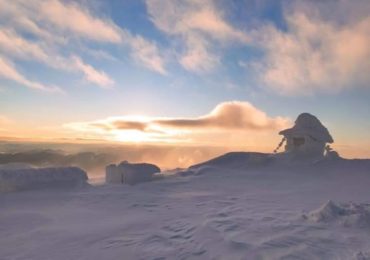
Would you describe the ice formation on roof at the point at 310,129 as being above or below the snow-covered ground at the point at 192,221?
above

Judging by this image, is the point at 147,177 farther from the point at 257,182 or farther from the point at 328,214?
the point at 328,214

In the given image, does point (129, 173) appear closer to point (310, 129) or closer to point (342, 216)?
point (342, 216)


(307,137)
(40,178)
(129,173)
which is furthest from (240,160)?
(40,178)

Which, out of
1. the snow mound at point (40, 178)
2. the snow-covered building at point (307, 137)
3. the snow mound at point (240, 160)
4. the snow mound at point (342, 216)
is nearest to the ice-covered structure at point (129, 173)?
the snow mound at point (40, 178)

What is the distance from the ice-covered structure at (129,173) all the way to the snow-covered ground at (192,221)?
178 cm

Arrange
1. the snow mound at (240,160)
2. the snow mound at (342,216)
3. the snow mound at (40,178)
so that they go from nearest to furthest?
the snow mound at (342,216) → the snow mound at (40,178) → the snow mound at (240,160)

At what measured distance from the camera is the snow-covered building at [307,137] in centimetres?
3266

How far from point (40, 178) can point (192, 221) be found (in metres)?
12.4

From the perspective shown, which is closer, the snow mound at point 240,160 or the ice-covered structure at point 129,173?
the ice-covered structure at point 129,173

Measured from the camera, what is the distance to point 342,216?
12281 millimetres

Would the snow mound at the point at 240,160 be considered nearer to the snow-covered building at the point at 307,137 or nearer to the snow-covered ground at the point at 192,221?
the snow-covered building at the point at 307,137

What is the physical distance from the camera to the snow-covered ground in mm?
10211

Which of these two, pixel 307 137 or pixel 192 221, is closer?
pixel 192 221

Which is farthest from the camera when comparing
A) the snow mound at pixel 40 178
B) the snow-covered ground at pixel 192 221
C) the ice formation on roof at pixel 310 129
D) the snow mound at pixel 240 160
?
the ice formation on roof at pixel 310 129
